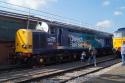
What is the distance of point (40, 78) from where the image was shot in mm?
14094

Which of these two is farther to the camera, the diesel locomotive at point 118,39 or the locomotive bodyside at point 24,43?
the diesel locomotive at point 118,39

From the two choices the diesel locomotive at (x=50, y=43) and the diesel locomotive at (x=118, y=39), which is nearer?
the diesel locomotive at (x=50, y=43)

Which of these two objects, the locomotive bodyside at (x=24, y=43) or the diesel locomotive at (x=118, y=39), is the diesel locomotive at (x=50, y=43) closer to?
the locomotive bodyside at (x=24, y=43)

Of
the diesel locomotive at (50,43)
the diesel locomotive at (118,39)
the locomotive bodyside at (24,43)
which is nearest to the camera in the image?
the locomotive bodyside at (24,43)

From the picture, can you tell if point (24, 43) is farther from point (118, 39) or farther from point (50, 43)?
point (118, 39)

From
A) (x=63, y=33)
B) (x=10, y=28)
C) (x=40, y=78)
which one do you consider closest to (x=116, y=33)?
(x=63, y=33)

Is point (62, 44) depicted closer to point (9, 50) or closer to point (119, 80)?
point (9, 50)

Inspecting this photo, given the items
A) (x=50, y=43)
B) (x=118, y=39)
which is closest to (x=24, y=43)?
(x=50, y=43)

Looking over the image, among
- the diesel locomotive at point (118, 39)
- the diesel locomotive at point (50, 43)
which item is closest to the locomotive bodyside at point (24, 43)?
the diesel locomotive at point (50, 43)

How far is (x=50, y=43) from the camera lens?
2273 centimetres

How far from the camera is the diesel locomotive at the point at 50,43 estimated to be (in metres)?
20.8

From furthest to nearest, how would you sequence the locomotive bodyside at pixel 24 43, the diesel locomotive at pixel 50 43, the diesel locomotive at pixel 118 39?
the diesel locomotive at pixel 118 39 < the diesel locomotive at pixel 50 43 < the locomotive bodyside at pixel 24 43

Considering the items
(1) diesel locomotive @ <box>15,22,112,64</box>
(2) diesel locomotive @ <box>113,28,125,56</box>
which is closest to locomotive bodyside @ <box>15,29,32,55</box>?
(1) diesel locomotive @ <box>15,22,112,64</box>

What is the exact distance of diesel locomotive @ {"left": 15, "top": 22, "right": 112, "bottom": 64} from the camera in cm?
2080
